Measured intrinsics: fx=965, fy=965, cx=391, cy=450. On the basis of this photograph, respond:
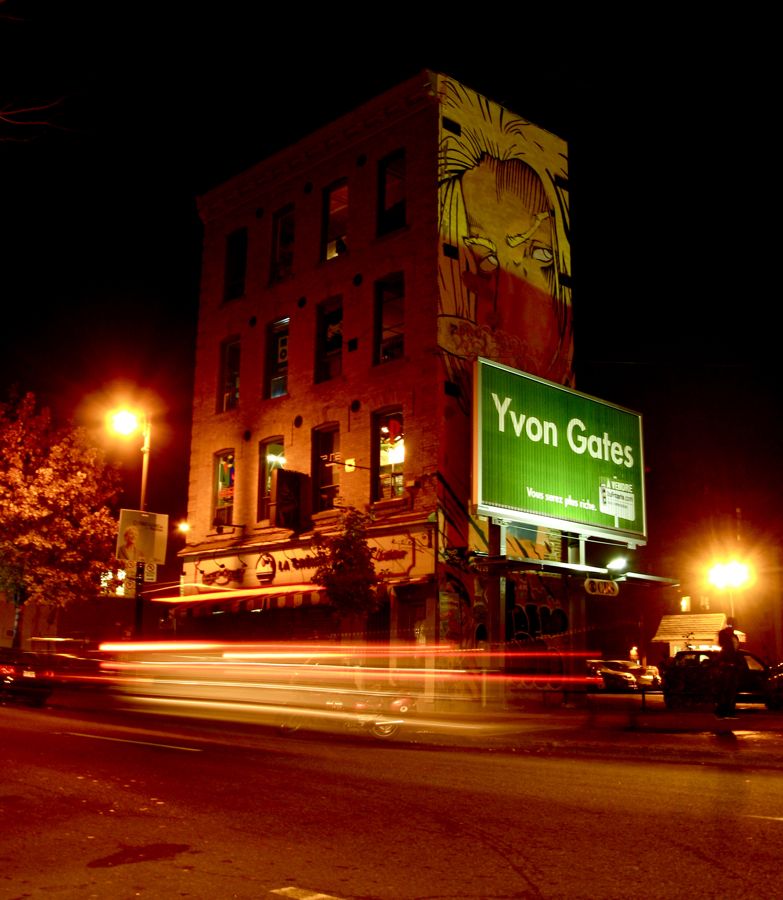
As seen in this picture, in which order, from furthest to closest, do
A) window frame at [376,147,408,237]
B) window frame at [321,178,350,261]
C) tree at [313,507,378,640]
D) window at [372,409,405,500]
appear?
window frame at [321,178,350,261] → window frame at [376,147,408,237] → window at [372,409,405,500] → tree at [313,507,378,640]

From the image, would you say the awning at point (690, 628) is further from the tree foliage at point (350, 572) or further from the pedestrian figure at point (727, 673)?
the pedestrian figure at point (727, 673)

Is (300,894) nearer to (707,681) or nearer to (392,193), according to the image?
(707,681)

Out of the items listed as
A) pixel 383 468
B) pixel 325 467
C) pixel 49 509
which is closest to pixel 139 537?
pixel 325 467

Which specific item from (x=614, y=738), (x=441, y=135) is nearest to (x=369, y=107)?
(x=441, y=135)

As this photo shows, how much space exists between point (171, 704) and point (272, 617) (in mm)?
7527

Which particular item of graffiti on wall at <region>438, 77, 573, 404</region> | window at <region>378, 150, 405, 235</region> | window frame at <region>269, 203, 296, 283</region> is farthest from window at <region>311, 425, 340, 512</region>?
window at <region>378, 150, 405, 235</region>

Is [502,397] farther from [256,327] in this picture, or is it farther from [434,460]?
[256,327]

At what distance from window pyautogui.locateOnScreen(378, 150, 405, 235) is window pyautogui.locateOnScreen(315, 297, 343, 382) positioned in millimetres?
2761

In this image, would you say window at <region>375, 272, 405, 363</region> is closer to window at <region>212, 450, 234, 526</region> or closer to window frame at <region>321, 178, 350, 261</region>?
window frame at <region>321, 178, 350, 261</region>

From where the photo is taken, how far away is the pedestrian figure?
17312 mm

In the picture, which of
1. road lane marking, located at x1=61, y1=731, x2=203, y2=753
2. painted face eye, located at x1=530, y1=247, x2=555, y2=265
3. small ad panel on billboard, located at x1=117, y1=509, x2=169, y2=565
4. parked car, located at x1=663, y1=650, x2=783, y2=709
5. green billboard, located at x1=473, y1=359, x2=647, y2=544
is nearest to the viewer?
road lane marking, located at x1=61, y1=731, x2=203, y2=753

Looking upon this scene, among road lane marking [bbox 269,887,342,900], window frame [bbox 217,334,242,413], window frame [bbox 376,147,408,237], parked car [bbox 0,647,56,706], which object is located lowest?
road lane marking [bbox 269,887,342,900]

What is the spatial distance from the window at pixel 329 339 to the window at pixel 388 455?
2.87m

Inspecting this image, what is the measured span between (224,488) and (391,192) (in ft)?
36.2
